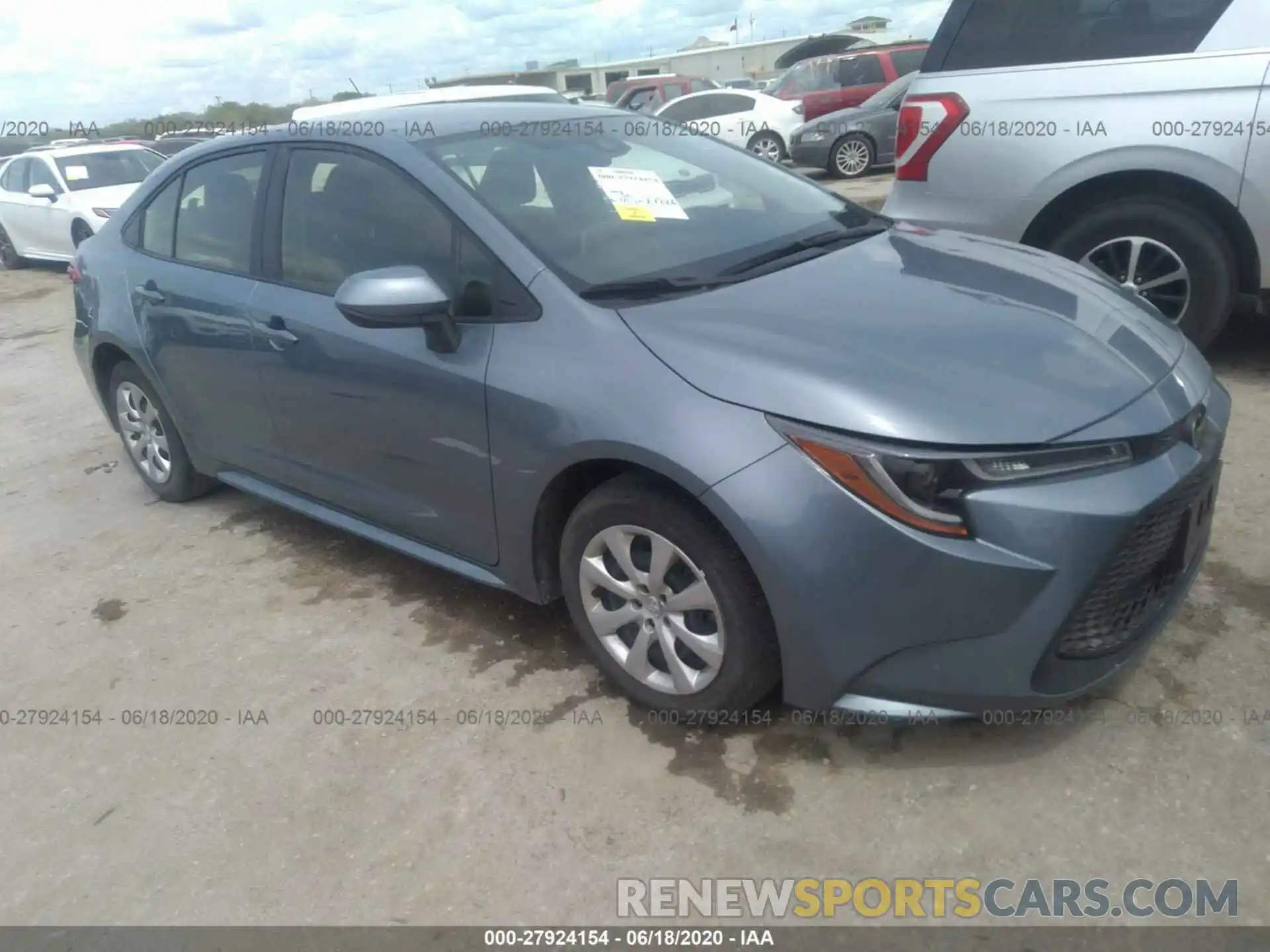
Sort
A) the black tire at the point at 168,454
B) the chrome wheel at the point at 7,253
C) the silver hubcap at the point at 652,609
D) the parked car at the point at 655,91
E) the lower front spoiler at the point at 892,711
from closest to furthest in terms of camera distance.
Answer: the lower front spoiler at the point at 892,711 < the silver hubcap at the point at 652,609 < the black tire at the point at 168,454 < the chrome wheel at the point at 7,253 < the parked car at the point at 655,91

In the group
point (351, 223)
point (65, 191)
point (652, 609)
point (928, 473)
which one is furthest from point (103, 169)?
point (928, 473)

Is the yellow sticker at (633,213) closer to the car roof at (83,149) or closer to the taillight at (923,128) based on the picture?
the taillight at (923,128)

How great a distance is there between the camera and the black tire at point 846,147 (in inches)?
535

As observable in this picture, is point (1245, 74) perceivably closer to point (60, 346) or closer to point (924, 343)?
point (924, 343)

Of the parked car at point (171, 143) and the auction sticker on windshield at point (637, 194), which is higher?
the auction sticker on windshield at point (637, 194)

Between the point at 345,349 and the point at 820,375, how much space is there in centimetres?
161

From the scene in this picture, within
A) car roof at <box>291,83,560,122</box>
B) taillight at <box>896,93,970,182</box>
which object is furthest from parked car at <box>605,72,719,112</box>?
taillight at <box>896,93,970,182</box>

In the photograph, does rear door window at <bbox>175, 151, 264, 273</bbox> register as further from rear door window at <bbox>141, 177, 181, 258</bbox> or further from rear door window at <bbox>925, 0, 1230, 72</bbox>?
rear door window at <bbox>925, 0, 1230, 72</bbox>

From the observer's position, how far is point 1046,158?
14.5ft

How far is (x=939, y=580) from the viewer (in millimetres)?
2139

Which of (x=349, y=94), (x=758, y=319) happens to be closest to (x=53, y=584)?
(x=758, y=319)

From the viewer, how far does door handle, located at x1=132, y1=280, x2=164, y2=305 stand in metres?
4.04

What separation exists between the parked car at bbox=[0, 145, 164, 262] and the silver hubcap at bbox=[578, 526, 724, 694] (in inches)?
427

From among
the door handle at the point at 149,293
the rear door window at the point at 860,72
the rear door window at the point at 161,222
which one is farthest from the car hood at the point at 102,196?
the rear door window at the point at 860,72
